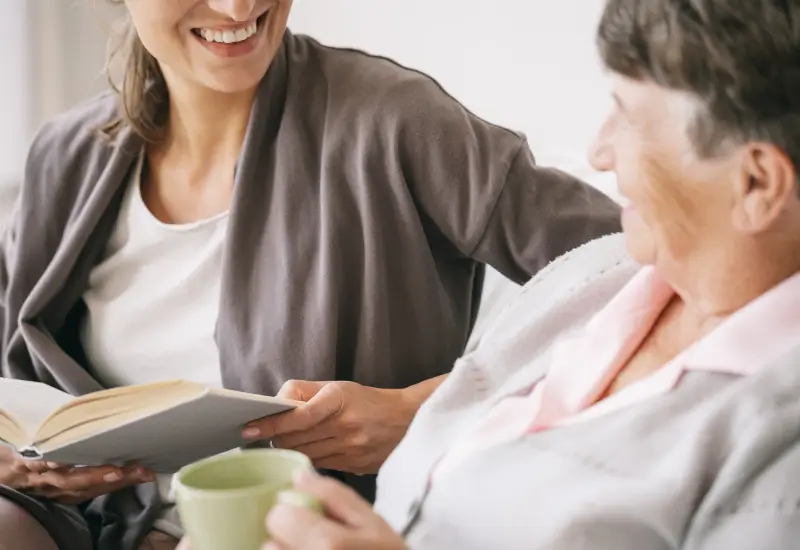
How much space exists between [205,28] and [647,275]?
2.18 feet

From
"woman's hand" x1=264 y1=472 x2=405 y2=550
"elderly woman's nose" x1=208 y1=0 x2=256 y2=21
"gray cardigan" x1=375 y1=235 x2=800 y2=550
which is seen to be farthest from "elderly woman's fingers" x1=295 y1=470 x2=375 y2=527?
"elderly woman's nose" x1=208 y1=0 x2=256 y2=21

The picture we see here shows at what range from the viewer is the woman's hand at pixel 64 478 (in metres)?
1.09

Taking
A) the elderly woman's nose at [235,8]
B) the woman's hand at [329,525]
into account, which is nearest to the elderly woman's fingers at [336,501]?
the woman's hand at [329,525]

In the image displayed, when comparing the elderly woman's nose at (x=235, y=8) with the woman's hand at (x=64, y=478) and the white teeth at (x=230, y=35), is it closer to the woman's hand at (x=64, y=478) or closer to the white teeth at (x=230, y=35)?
the white teeth at (x=230, y=35)

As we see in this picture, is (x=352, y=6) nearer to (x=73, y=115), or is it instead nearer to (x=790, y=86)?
(x=73, y=115)

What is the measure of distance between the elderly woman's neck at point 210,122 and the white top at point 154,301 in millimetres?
83

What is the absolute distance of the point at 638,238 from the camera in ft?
2.58

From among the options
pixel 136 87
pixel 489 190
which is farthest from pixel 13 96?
pixel 489 190

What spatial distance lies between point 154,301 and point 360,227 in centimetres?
32

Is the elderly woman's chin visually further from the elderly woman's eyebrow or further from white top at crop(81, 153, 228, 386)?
white top at crop(81, 153, 228, 386)

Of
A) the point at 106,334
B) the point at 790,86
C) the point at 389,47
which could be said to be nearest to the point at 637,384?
the point at 790,86

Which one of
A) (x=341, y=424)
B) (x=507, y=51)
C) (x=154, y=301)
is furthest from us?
(x=507, y=51)

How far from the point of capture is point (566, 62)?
1.66 m

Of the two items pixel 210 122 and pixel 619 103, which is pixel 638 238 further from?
pixel 210 122
